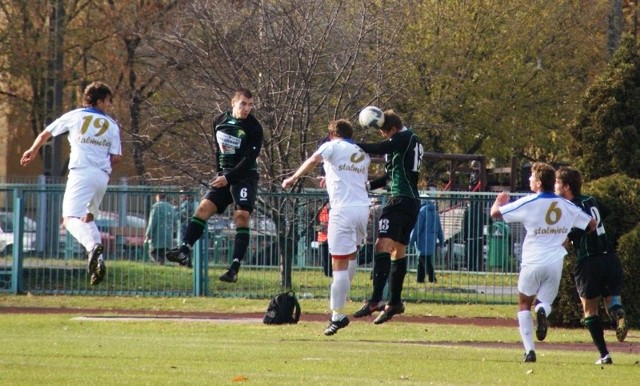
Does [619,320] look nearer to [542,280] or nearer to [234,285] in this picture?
[542,280]

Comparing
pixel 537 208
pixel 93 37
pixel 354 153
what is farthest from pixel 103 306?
pixel 93 37

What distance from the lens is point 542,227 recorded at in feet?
46.1

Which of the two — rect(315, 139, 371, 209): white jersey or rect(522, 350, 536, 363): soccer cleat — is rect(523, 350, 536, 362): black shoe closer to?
rect(522, 350, 536, 363): soccer cleat

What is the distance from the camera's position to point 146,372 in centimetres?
1217

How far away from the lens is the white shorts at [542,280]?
14109 millimetres

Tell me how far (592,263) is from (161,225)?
12.0 meters

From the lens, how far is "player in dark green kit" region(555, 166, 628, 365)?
14.5 meters

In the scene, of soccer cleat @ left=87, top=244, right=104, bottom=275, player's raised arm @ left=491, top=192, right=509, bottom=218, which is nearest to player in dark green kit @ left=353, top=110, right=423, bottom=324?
player's raised arm @ left=491, top=192, right=509, bottom=218

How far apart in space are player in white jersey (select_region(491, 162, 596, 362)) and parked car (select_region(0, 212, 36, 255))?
13.9 meters

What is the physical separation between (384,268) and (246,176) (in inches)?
83.9

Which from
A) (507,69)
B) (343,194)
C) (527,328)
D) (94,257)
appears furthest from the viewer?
(507,69)

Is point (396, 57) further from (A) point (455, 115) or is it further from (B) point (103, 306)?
(A) point (455, 115)

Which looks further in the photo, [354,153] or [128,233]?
[128,233]

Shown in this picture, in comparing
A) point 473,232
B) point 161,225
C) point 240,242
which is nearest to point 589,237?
point 240,242
